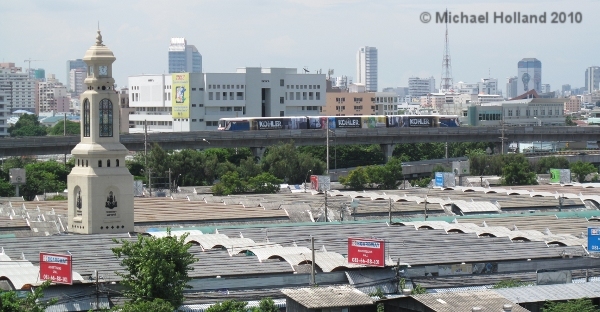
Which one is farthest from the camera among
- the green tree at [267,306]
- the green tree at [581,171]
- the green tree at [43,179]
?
the green tree at [581,171]

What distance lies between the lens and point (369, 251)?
35.6m

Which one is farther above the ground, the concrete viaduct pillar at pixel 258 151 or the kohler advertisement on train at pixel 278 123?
the kohler advertisement on train at pixel 278 123

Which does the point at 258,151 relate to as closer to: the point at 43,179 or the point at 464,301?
the point at 43,179

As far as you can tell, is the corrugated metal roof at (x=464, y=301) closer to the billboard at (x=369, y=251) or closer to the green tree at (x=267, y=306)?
the green tree at (x=267, y=306)

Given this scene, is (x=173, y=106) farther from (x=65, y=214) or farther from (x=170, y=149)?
(x=65, y=214)

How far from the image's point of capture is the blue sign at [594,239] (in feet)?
132

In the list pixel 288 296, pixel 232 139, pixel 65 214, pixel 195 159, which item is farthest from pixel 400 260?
pixel 232 139

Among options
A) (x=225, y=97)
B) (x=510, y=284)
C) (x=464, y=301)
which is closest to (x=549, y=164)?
(x=225, y=97)

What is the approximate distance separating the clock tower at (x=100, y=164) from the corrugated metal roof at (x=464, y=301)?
1491cm

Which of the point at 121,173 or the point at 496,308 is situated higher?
the point at 121,173

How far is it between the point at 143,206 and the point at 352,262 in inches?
865

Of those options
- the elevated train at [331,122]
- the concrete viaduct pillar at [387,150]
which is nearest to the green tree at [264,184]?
the elevated train at [331,122]

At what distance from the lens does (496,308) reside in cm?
2972

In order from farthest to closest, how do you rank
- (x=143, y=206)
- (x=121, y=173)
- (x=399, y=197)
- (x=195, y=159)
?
(x=195, y=159), (x=399, y=197), (x=143, y=206), (x=121, y=173)
